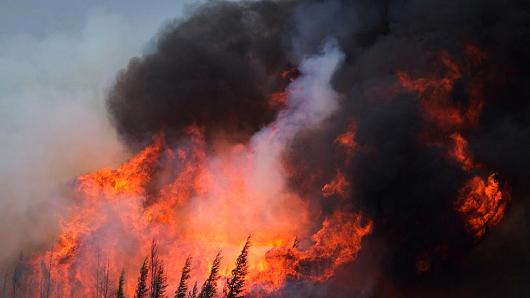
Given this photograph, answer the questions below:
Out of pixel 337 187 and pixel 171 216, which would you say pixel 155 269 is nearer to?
pixel 171 216

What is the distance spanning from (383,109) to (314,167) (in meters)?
6.01

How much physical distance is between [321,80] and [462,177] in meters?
12.5

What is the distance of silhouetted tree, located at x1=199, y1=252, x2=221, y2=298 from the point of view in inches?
1177

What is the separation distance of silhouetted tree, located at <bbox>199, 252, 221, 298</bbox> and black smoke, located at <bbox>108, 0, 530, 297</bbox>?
14.4 ft

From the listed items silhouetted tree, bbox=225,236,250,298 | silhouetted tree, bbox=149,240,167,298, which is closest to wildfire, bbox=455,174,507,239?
silhouetted tree, bbox=225,236,250,298

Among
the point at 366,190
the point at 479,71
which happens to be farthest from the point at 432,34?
the point at 366,190

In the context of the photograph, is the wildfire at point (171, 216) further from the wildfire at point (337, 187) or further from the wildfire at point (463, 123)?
the wildfire at point (463, 123)

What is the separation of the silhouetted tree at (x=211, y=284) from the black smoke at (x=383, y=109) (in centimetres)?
439

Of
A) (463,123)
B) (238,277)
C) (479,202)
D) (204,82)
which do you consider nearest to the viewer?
(238,277)

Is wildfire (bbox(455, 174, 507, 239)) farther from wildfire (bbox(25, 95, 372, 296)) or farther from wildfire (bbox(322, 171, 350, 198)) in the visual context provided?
wildfire (bbox(25, 95, 372, 296))

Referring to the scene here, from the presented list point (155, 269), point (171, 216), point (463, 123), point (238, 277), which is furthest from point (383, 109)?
point (155, 269)

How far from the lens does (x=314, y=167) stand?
40.7 meters

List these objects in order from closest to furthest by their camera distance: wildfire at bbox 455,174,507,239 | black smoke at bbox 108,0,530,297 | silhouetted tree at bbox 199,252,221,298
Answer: silhouetted tree at bbox 199,252,221,298 → wildfire at bbox 455,174,507,239 → black smoke at bbox 108,0,530,297

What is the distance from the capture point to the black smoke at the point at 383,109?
123 ft
